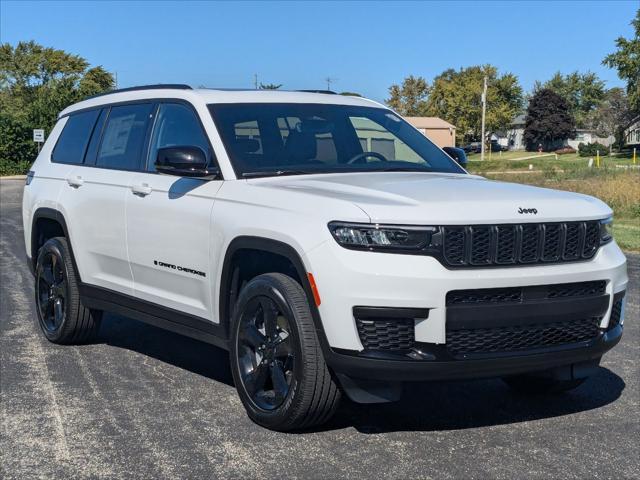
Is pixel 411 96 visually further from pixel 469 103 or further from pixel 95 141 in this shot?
pixel 95 141

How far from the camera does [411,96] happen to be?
325ft

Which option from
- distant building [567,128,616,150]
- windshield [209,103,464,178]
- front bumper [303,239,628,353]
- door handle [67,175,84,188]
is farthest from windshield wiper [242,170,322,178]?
distant building [567,128,616,150]

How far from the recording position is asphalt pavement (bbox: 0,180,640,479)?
4.22 meters

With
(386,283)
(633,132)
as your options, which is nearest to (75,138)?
(386,283)

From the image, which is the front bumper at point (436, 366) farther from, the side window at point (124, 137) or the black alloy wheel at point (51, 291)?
the black alloy wheel at point (51, 291)

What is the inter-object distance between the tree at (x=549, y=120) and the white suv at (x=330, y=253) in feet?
353

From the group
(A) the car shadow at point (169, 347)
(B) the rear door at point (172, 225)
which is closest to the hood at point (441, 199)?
(B) the rear door at point (172, 225)

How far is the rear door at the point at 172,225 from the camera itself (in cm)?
527

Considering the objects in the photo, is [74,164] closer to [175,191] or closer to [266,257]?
[175,191]

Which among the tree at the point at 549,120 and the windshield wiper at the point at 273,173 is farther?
the tree at the point at 549,120

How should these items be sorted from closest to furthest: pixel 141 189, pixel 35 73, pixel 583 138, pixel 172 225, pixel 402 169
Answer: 1. pixel 172 225
2. pixel 402 169
3. pixel 141 189
4. pixel 35 73
5. pixel 583 138

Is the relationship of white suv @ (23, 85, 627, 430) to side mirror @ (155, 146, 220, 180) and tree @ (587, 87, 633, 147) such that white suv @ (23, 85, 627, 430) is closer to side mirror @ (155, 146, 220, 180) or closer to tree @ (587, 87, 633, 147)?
side mirror @ (155, 146, 220, 180)

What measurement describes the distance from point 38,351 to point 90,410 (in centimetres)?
183

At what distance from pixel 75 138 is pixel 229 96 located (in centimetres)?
195
